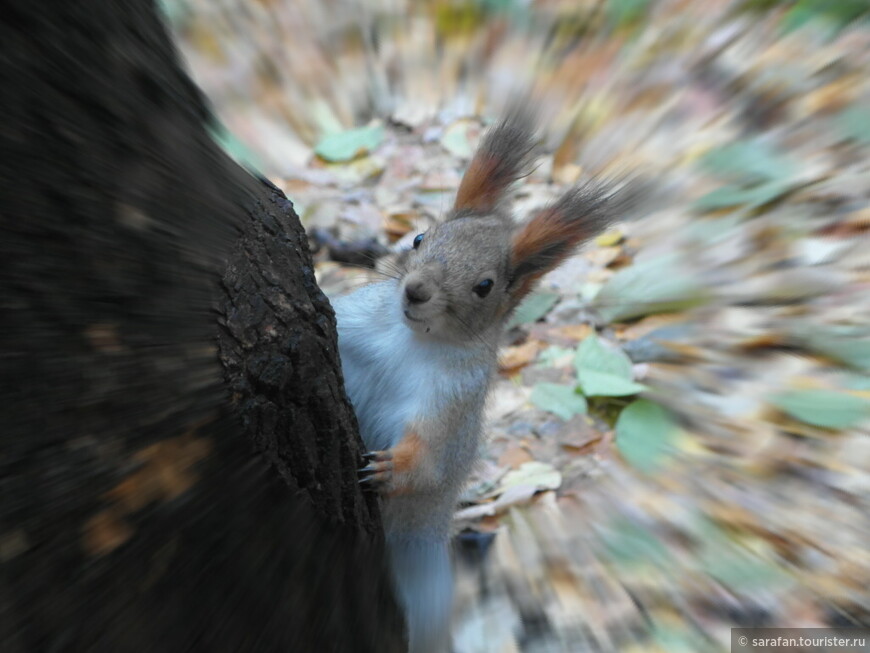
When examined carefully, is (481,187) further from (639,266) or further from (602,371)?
(639,266)

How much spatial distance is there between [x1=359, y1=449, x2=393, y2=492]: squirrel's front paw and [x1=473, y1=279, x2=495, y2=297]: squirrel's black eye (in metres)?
0.42

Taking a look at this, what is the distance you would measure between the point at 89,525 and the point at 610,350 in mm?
2163

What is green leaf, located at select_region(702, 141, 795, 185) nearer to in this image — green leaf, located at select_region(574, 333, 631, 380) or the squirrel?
green leaf, located at select_region(574, 333, 631, 380)

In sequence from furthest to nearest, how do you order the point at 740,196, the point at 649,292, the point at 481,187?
the point at 740,196 < the point at 649,292 < the point at 481,187

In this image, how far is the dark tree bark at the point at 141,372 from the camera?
80 cm

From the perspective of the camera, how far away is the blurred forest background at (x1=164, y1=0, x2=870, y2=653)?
2.13 metres

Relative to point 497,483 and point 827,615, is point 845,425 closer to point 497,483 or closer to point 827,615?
point 827,615

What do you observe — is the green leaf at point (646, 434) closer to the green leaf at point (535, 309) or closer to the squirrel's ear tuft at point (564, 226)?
the green leaf at point (535, 309)

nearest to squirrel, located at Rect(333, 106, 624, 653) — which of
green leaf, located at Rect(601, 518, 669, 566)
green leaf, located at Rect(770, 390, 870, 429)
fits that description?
green leaf, located at Rect(601, 518, 669, 566)

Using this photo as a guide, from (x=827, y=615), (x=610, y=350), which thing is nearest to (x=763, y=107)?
(x=610, y=350)

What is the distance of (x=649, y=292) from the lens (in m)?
2.99

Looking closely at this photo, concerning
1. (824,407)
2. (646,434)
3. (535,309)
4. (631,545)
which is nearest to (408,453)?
(631,545)

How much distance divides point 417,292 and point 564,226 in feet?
1.15

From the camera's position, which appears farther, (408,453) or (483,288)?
(483,288)
